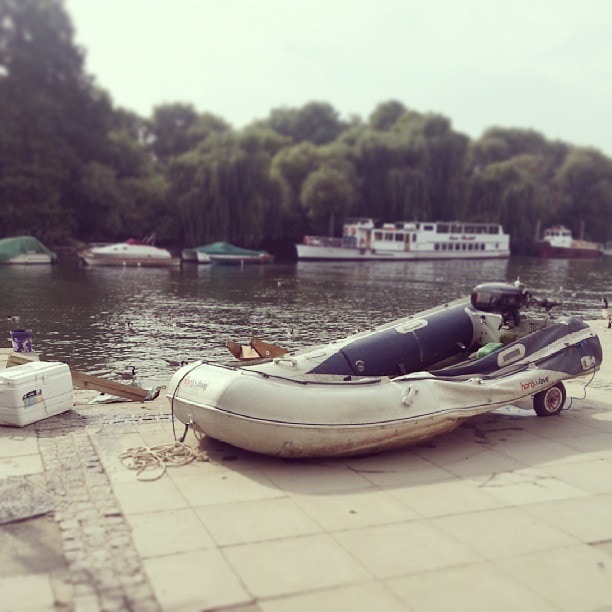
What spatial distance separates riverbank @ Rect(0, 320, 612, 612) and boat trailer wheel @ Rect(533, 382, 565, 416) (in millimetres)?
1070

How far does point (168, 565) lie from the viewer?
487 cm

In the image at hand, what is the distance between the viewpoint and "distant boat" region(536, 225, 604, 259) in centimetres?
8275

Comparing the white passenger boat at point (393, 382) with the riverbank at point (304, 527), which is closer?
the riverbank at point (304, 527)

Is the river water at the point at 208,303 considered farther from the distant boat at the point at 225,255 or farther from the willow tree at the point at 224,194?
the willow tree at the point at 224,194

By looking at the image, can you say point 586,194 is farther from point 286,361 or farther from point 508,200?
point 286,361

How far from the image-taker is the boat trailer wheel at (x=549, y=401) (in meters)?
9.23

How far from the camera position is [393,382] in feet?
25.1

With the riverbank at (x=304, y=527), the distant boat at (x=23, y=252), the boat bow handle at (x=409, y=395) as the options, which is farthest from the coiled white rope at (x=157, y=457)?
the distant boat at (x=23, y=252)

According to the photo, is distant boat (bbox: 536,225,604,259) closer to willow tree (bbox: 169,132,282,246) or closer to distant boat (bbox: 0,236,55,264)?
willow tree (bbox: 169,132,282,246)

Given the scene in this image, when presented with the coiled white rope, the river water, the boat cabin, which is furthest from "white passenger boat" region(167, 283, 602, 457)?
the boat cabin

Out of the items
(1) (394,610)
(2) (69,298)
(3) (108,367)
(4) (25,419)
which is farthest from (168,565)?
(2) (69,298)

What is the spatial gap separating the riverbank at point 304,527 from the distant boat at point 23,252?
152 feet

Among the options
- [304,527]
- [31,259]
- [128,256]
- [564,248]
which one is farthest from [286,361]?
[564,248]

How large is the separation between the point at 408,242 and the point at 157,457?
66.2 metres
